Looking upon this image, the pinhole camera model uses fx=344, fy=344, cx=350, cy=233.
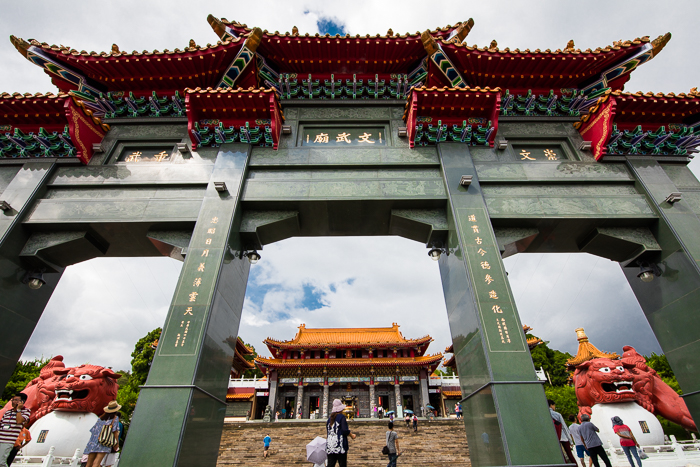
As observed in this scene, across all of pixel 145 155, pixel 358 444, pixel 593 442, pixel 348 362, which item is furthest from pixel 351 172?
pixel 348 362

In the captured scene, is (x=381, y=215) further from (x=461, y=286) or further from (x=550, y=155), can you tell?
(x=550, y=155)

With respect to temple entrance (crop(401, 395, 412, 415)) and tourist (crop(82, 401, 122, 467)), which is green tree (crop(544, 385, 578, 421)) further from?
tourist (crop(82, 401, 122, 467))

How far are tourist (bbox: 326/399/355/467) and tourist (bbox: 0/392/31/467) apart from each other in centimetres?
469

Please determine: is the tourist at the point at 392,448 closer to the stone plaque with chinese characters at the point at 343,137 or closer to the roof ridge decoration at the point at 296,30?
the stone plaque with chinese characters at the point at 343,137

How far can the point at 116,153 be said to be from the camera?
27.9 feet

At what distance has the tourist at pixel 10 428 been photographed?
507 centimetres

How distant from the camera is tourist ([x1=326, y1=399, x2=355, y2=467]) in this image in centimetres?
538

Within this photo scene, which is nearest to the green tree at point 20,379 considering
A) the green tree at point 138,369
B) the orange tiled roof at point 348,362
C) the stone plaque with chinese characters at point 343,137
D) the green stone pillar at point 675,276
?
the green tree at point 138,369

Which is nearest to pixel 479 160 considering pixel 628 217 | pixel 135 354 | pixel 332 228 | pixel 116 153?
pixel 628 217

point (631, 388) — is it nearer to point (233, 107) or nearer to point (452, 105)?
point (452, 105)

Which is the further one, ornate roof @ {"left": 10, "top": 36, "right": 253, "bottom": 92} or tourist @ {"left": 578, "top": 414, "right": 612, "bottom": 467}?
ornate roof @ {"left": 10, "top": 36, "right": 253, "bottom": 92}

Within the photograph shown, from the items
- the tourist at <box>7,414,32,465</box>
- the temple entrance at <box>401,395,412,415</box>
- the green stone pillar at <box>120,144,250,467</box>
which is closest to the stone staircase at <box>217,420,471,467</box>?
the temple entrance at <box>401,395,412,415</box>

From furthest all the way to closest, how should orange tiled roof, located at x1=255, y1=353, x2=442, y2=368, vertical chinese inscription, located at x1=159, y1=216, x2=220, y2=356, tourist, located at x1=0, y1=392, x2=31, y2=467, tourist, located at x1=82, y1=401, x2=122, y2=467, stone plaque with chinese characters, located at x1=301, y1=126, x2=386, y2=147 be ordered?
orange tiled roof, located at x1=255, y1=353, x2=442, y2=368
stone plaque with chinese characters, located at x1=301, y1=126, x2=386, y2=147
tourist, located at x1=82, y1=401, x2=122, y2=467
vertical chinese inscription, located at x1=159, y1=216, x2=220, y2=356
tourist, located at x1=0, y1=392, x2=31, y2=467

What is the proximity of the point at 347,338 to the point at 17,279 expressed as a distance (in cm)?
2690
